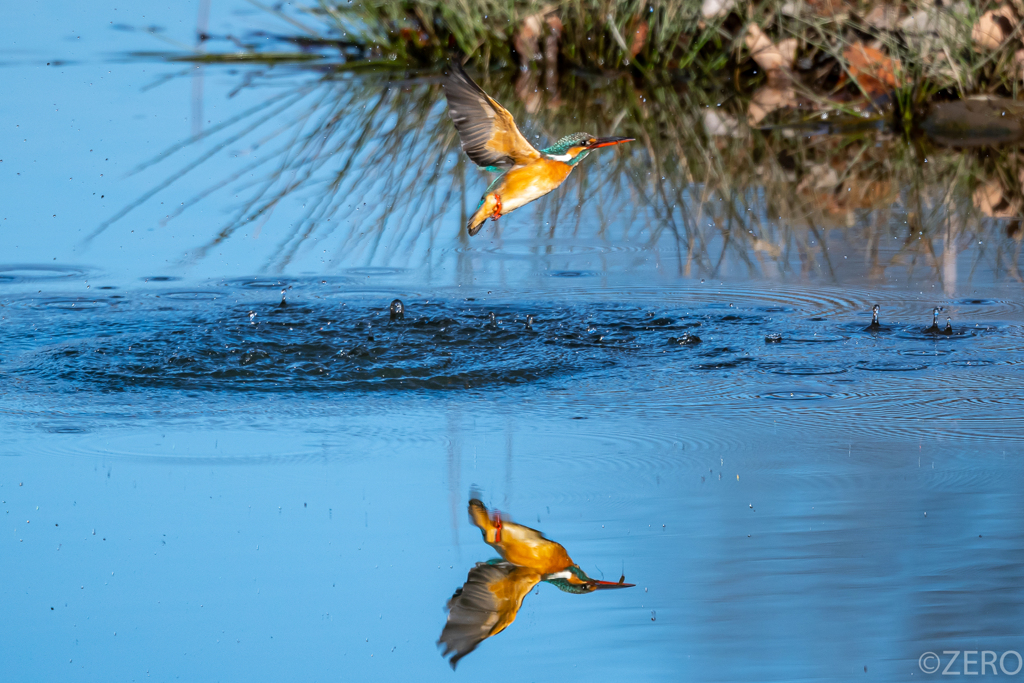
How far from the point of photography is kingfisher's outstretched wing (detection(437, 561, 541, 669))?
8.41 feet

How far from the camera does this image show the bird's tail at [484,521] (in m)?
2.96

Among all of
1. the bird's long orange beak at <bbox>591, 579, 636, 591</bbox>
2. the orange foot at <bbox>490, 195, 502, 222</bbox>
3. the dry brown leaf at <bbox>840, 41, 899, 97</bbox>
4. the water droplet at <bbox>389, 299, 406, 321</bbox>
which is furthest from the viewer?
the dry brown leaf at <bbox>840, 41, 899, 97</bbox>

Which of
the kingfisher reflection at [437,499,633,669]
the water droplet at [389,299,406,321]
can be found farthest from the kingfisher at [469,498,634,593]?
the water droplet at [389,299,406,321]

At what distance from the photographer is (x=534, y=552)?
2879mm

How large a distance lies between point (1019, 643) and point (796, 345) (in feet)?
6.28

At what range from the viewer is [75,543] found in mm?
2926

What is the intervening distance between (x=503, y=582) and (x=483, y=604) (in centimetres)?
9

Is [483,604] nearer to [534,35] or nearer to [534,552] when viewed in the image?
[534,552]

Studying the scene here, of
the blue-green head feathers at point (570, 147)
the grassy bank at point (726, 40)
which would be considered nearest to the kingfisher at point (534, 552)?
the blue-green head feathers at point (570, 147)

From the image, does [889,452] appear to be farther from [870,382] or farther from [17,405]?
[17,405]

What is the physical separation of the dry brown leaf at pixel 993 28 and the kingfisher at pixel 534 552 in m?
6.17

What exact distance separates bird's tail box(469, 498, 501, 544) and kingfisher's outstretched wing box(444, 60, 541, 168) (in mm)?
1099

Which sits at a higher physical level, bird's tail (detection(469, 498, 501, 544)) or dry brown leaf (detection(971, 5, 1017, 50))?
dry brown leaf (detection(971, 5, 1017, 50))

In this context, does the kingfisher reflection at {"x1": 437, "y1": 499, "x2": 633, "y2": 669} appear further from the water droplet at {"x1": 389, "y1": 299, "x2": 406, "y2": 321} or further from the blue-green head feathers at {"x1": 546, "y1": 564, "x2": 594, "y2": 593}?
the water droplet at {"x1": 389, "y1": 299, "x2": 406, "y2": 321}
